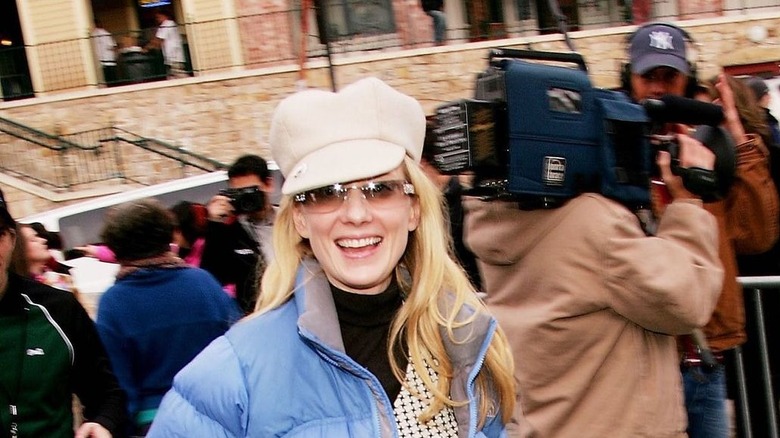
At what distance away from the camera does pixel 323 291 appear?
194cm

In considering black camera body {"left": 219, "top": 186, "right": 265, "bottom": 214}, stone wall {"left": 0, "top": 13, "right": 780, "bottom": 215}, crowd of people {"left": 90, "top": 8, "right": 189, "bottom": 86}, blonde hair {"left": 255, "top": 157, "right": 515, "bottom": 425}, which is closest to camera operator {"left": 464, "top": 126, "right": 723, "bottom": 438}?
blonde hair {"left": 255, "top": 157, "right": 515, "bottom": 425}

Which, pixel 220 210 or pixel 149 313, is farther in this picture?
pixel 220 210

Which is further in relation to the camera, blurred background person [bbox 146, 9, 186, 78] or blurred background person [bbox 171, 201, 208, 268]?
blurred background person [bbox 146, 9, 186, 78]

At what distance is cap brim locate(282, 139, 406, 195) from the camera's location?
1827 mm

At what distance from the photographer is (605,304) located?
258 cm

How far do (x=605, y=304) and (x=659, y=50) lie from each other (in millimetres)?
1113

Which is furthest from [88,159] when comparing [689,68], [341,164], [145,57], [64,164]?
[341,164]

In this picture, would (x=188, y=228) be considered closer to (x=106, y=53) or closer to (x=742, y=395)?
(x=742, y=395)

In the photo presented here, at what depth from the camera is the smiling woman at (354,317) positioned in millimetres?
1786

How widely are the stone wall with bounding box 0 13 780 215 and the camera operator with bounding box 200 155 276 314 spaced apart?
471 inches

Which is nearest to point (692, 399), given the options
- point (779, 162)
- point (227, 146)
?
point (779, 162)

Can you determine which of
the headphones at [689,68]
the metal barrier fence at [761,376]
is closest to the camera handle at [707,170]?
the headphones at [689,68]

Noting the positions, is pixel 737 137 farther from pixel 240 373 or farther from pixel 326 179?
pixel 240 373

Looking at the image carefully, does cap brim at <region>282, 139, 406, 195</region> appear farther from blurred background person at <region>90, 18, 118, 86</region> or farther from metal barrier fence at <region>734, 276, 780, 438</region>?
blurred background person at <region>90, 18, 118, 86</region>
